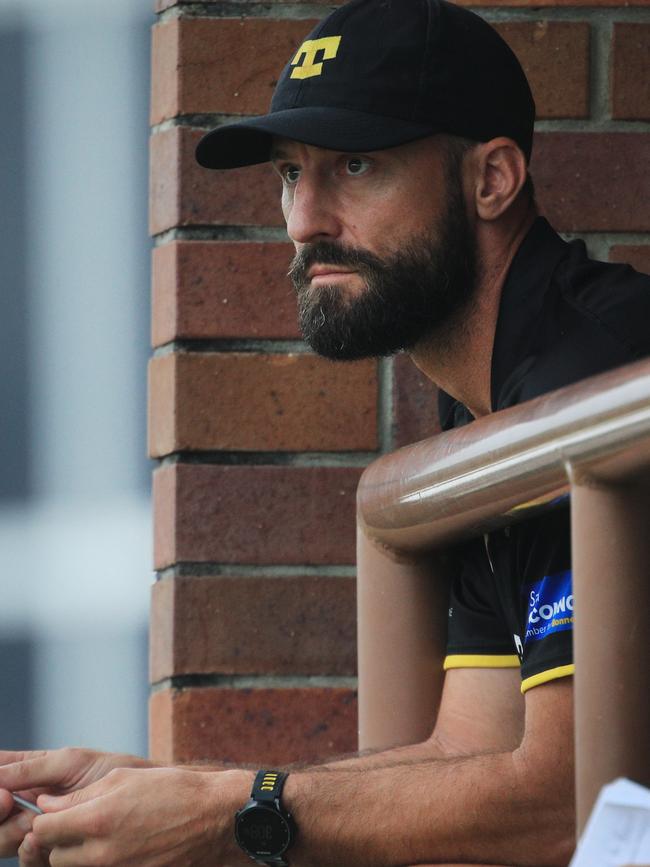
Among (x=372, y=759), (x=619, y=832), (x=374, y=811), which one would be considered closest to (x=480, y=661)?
(x=372, y=759)

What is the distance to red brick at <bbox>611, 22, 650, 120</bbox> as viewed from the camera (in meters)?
1.88

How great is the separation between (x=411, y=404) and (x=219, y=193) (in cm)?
33

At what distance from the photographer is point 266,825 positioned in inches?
55.9

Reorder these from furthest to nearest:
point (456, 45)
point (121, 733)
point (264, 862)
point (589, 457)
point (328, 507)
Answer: point (121, 733), point (328, 507), point (456, 45), point (264, 862), point (589, 457)

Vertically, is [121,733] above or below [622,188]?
below

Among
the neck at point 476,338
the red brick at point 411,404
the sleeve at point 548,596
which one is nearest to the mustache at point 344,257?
the neck at point 476,338

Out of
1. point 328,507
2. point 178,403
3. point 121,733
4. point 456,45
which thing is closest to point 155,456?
point 178,403

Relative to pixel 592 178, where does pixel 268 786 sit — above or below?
below

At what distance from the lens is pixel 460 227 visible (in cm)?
173

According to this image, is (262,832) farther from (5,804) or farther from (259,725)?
(259,725)

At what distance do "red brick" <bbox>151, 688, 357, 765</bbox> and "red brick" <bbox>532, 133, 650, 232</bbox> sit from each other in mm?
605

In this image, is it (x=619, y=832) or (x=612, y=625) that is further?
(x=612, y=625)

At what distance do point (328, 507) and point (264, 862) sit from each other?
505mm

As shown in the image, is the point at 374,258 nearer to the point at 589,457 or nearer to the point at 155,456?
the point at 155,456
